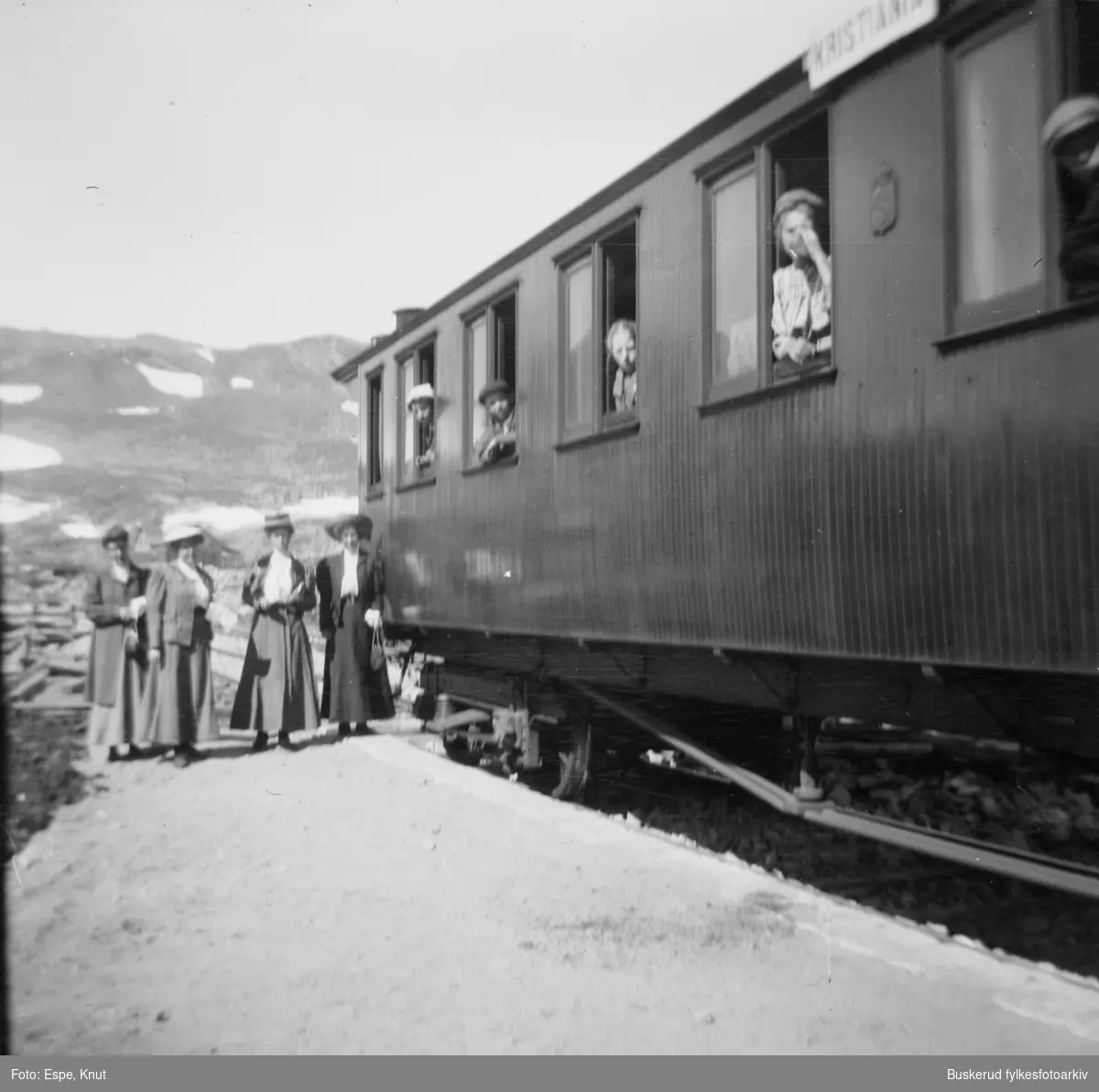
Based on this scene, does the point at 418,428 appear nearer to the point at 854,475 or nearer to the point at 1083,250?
the point at 854,475

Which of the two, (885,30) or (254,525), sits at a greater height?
(885,30)

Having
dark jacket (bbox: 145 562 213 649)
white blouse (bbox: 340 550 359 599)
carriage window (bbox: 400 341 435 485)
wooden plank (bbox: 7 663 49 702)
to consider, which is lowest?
wooden plank (bbox: 7 663 49 702)

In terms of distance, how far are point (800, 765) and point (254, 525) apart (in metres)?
2.72

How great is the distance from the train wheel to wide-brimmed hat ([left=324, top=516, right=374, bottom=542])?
2368mm

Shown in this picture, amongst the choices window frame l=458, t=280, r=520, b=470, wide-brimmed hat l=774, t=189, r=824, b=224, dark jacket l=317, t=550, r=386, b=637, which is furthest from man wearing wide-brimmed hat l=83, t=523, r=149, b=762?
wide-brimmed hat l=774, t=189, r=824, b=224

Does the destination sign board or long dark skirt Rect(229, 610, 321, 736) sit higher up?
the destination sign board

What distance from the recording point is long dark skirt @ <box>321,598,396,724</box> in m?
8.48

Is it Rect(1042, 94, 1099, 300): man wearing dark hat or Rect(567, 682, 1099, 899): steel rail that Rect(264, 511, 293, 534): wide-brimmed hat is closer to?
Rect(567, 682, 1099, 899): steel rail

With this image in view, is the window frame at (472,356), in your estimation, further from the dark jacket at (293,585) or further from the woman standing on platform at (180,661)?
the woman standing on platform at (180,661)

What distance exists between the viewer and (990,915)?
14.7 ft

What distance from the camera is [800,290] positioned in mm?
4430

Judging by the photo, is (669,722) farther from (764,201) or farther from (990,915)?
(764,201)

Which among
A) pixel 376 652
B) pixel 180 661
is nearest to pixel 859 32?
pixel 180 661
